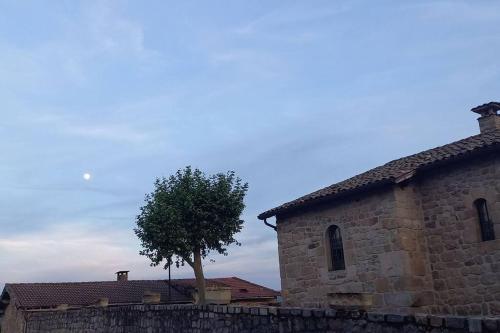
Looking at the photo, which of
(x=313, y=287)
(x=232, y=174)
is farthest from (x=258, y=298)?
(x=313, y=287)

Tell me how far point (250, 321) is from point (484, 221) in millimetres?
6212

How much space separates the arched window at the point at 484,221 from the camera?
35.6 feet

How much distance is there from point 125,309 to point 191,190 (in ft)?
42.8

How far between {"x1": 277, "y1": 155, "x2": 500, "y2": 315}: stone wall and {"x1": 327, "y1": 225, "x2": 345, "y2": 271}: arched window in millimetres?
176

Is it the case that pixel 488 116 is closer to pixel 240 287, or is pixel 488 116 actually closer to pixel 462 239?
pixel 462 239

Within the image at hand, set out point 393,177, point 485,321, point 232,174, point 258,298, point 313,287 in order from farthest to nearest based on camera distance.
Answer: point 258,298 < point 232,174 < point 313,287 < point 393,177 < point 485,321

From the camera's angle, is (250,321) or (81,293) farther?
(81,293)

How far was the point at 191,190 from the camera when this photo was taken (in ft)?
84.6

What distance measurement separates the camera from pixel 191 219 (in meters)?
25.4

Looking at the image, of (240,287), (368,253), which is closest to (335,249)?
(368,253)

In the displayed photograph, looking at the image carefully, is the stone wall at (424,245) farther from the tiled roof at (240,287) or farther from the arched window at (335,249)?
the tiled roof at (240,287)

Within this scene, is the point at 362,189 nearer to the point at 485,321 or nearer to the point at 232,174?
the point at 485,321

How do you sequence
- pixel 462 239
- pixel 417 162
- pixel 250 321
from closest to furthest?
pixel 250 321, pixel 462 239, pixel 417 162

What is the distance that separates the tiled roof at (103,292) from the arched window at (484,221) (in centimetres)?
2155
